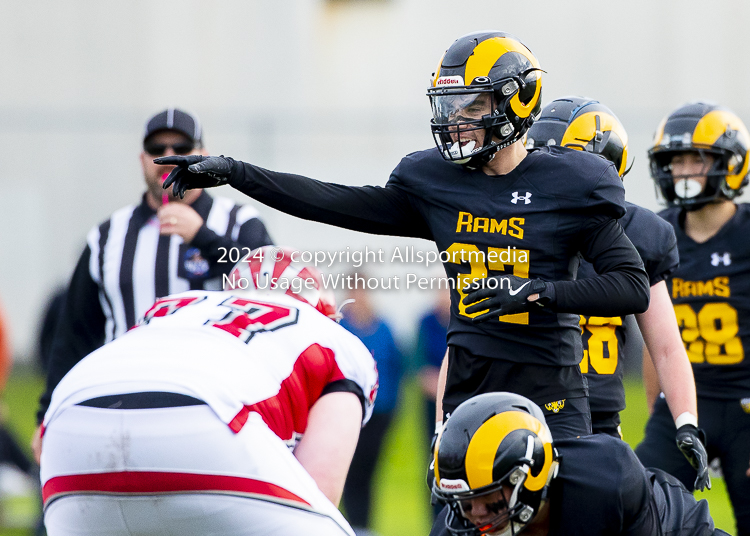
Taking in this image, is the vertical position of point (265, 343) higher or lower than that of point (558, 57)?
lower

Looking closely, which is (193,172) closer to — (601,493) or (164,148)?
(601,493)

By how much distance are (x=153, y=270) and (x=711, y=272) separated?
2.39m

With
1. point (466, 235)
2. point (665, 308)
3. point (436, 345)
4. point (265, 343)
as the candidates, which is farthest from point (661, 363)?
point (436, 345)

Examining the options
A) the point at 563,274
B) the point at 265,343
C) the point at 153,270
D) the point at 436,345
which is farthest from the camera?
the point at 436,345

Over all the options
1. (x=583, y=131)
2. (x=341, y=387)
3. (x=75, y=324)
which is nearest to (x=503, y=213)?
(x=341, y=387)

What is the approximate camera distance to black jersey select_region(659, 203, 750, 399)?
14.6ft

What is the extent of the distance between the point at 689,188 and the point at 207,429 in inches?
106

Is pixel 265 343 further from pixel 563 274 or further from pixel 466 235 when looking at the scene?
pixel 563 274

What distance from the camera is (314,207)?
3.21m

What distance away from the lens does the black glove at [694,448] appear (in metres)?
3.47

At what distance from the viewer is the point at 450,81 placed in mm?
3146

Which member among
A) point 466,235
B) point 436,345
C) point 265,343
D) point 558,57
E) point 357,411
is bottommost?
point 436,345

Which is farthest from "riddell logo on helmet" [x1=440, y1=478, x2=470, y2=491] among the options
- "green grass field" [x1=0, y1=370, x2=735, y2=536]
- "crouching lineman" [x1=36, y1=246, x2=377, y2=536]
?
"green grass field" [x1=0, y1=370, x2=735, y2=536]

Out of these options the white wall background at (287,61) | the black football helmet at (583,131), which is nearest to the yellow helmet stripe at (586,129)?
the black football helmet at (583,131)
